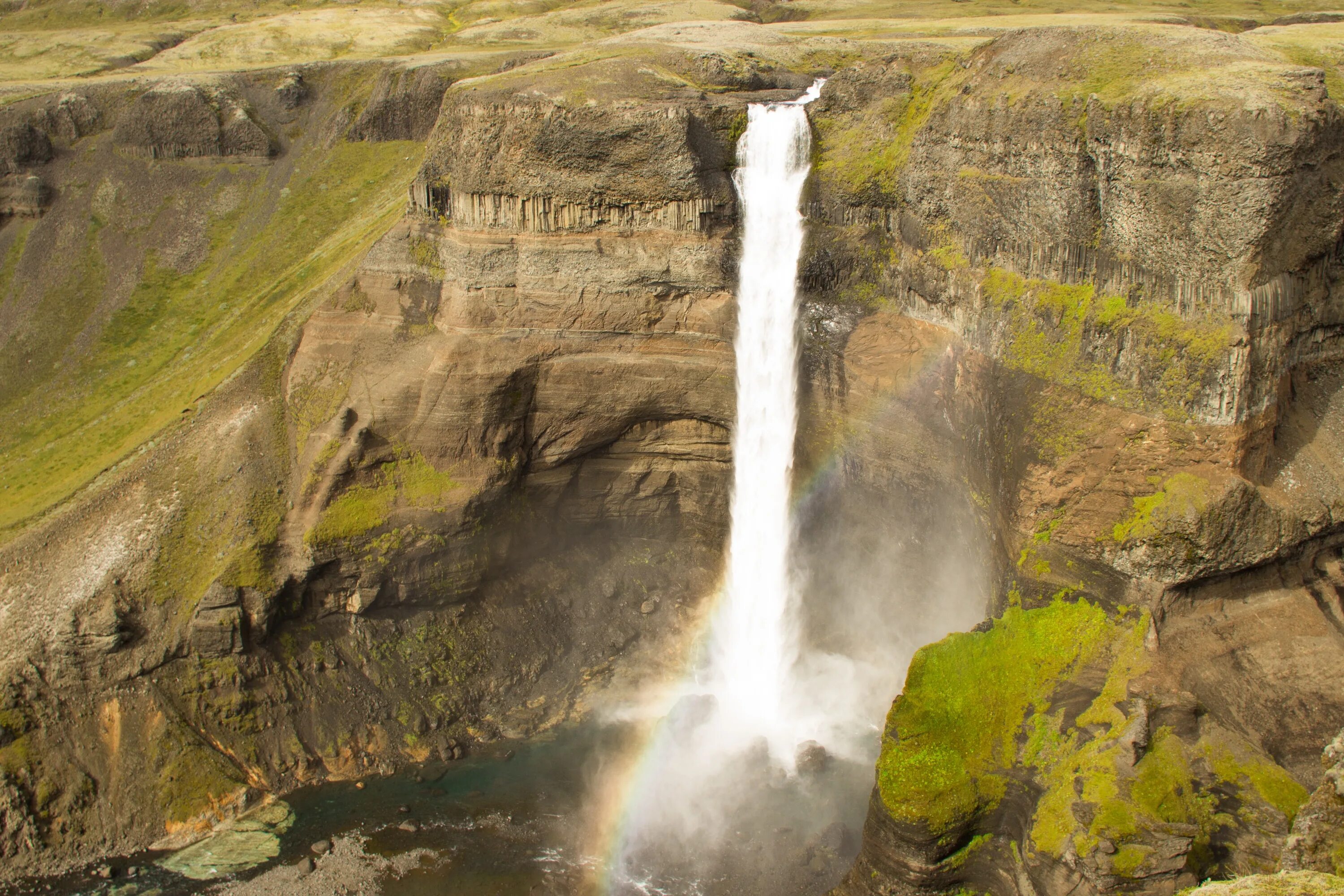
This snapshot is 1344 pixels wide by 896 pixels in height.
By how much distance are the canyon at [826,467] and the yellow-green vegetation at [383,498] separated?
16 centimetres

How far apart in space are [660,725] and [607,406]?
1098 cm

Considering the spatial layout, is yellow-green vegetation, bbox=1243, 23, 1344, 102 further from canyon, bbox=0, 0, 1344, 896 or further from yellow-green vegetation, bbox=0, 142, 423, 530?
yellow-green vegetation, bbox=0, 142, 423, 530

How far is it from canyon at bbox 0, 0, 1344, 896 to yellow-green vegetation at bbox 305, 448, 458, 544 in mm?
158

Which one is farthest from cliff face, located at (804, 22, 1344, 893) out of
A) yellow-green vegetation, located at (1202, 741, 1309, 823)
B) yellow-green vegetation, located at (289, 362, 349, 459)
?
yellow-green vegetation, located at (289, 362, 349, 459)

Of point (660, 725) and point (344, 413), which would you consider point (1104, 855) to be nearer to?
point (660, 725)

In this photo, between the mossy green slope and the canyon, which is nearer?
the mossy green slope

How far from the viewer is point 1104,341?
24500 millimetres

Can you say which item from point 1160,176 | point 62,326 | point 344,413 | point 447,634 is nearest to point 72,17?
point 62,326

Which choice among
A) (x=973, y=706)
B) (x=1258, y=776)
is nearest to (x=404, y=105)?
(x=973, y=706)

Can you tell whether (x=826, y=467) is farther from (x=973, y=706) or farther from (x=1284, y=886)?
(x=1284, y=886)

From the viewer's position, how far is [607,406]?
35.2 metres

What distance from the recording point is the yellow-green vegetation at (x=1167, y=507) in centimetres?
2264

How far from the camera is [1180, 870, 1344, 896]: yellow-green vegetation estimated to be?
1224cm

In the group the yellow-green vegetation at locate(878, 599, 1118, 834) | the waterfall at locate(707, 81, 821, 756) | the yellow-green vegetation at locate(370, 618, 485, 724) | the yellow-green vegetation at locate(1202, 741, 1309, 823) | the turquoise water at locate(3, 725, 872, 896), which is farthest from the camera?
the yellow-green vegetation at locate(370, 618, 485, 724)
